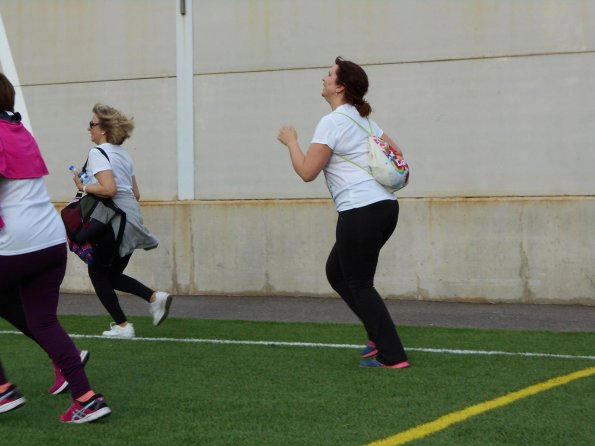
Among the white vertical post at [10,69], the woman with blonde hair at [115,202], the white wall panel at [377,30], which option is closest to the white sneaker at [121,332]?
the woman with blonde hair at [115,202]

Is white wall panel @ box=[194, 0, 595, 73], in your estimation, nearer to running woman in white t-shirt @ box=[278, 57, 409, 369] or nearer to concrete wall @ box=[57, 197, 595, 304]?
concrete wall @ box=[57, 197, 595, 304]

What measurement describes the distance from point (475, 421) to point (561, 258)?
18.6 ft

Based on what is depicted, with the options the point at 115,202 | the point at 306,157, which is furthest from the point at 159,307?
the point at 306,157

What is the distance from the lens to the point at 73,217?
7062 millimetres

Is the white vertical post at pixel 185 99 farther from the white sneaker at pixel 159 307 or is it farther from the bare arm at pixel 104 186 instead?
the bare arm at pixel 104 186

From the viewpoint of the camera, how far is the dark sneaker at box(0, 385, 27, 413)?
4.64m

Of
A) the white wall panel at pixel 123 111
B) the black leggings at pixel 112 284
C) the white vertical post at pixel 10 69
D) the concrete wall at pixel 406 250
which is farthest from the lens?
the white vertical post at pixel 10 69

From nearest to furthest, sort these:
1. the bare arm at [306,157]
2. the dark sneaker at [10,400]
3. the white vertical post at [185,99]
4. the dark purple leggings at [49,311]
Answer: the dark purple leggings at [49,311] < the dark sneaker at [10,400] < the bare arm at [306,157] < the white vertical post at [185,99]

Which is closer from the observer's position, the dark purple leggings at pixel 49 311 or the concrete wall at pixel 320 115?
the dark purple leggings at pixel 49 311

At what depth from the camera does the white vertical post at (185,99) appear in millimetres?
11148

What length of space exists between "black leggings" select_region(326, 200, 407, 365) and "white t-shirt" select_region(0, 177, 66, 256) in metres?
1.93

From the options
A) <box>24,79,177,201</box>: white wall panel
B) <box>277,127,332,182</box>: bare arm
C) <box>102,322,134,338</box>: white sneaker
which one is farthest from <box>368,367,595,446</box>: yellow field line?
<box>24,79,177,201</box>: white wall panel

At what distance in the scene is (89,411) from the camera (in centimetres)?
441

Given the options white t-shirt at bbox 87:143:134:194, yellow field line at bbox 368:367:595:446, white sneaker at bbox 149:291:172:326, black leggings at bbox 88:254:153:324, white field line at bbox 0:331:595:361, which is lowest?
yellow field line at bbox 368:367:595:446
